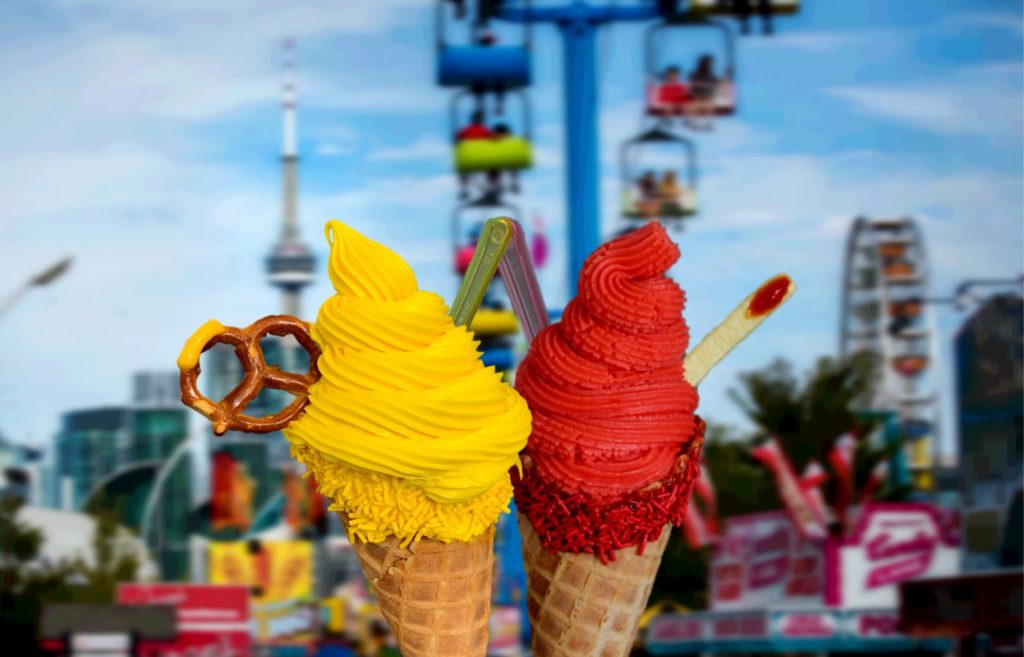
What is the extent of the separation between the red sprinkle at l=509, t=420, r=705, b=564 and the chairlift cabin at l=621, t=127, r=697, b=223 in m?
5.21

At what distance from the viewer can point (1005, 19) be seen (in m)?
7.29

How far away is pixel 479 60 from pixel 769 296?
202 inches

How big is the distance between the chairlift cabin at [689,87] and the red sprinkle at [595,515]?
5406 millimetres

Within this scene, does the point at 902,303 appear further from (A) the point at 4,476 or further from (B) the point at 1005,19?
(A) the point at 4,476

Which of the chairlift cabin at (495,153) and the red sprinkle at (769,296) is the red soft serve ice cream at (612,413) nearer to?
the red sprinkle at (769,296)

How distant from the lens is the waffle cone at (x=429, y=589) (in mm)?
1707

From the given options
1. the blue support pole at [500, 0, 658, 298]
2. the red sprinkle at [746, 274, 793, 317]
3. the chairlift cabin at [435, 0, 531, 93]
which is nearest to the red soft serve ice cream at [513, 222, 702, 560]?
the red sprinkle at [746, 274, 793, 317]

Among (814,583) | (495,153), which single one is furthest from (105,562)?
(814,583)

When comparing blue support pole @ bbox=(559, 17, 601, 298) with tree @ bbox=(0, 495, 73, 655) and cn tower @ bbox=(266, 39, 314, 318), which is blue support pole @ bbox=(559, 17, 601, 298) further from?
tree @ bbox=(0, 495, 73, 655)

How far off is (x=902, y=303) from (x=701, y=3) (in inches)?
83.4

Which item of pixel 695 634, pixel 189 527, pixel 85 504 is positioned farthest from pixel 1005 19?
pixel 85 504

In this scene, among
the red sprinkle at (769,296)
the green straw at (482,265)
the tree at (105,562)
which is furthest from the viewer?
the tree at (105,562)

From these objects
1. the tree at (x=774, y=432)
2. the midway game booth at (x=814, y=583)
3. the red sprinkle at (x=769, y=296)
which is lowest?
the midway game booth at (x=814, y=583)

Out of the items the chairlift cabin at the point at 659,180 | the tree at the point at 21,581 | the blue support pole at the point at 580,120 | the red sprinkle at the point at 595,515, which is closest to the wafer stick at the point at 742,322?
the red sprinkle at the point at 595,515
